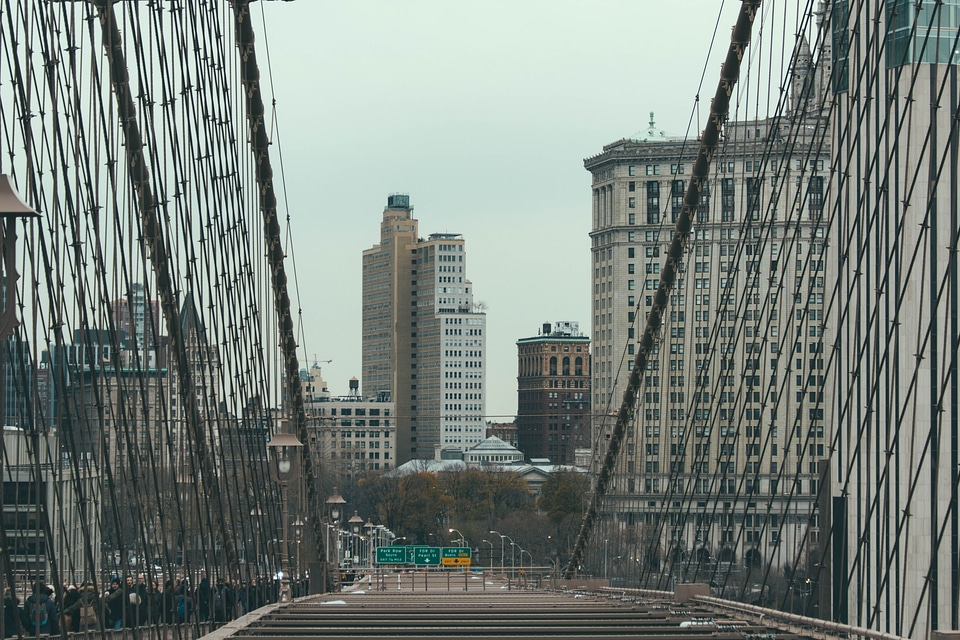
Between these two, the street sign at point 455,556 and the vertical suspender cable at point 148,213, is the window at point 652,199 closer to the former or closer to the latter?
the street sign at point 455,556

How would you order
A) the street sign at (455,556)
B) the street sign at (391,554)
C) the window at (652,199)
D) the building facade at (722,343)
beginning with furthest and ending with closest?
the street sign at (455,556), the street sign at (391,554), the window at (652,199), the building facade at (722,343)

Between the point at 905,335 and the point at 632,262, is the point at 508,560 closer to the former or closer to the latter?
the point at 632,262

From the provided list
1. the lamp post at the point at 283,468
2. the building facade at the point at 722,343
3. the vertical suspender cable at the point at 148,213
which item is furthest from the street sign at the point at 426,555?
the vertical suspender cable at the point at 148,213

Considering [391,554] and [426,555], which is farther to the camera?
[426,555]

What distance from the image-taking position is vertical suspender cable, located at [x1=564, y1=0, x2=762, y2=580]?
22.8 meters

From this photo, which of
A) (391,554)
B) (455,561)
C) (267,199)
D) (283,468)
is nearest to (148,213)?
(283,468)

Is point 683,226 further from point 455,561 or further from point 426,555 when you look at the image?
point 455,561

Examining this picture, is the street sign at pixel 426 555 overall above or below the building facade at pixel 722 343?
below

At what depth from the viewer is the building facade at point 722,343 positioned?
23.0 metres

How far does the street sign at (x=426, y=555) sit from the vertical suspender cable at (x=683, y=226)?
1205 inches

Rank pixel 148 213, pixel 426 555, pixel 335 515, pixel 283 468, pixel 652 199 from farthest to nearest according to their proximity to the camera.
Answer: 1. pixel 426 555
2. pixel 652 199
3. pixel 335 515
4. pixel 283 468
5. pixel 148 213

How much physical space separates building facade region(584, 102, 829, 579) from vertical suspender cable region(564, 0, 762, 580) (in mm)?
334

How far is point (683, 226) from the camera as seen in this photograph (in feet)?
89.5

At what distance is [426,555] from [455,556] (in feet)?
15.4
